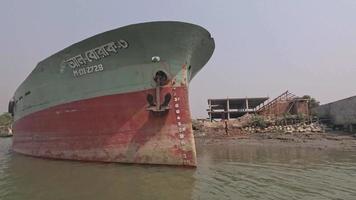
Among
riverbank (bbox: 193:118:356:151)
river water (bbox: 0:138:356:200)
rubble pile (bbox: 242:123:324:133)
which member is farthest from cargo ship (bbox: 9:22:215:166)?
rubble pile (bbox: 242:123:324:133)

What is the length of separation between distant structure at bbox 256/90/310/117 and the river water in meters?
18.1

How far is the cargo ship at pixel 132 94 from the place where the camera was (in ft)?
30.9

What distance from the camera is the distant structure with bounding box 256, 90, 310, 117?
27.5 meters

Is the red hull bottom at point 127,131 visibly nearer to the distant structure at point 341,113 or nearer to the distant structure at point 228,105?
the distant structure at point 341,113

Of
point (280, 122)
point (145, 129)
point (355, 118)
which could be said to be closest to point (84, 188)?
point (145, 129)

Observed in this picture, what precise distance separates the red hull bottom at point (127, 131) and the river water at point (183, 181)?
45 centimetres

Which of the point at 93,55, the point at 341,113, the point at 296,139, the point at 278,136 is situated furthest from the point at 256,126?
the point at 93,55

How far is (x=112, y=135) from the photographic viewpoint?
9914 millimetres

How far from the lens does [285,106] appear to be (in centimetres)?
2833

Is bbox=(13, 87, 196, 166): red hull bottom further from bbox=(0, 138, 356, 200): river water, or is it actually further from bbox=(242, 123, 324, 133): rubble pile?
bbox=(242, 123, 324, 133): rubble pile

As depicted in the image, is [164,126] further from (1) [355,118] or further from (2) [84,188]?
(1) [355,118]

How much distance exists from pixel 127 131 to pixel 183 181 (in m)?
3.02

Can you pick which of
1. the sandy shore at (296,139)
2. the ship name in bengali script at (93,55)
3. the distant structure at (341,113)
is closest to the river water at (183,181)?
the ship name in bengali script at (93,55)

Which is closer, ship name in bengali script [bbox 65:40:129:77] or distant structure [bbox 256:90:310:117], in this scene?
ship name in bengali script [bbox 65:40:129:77]
